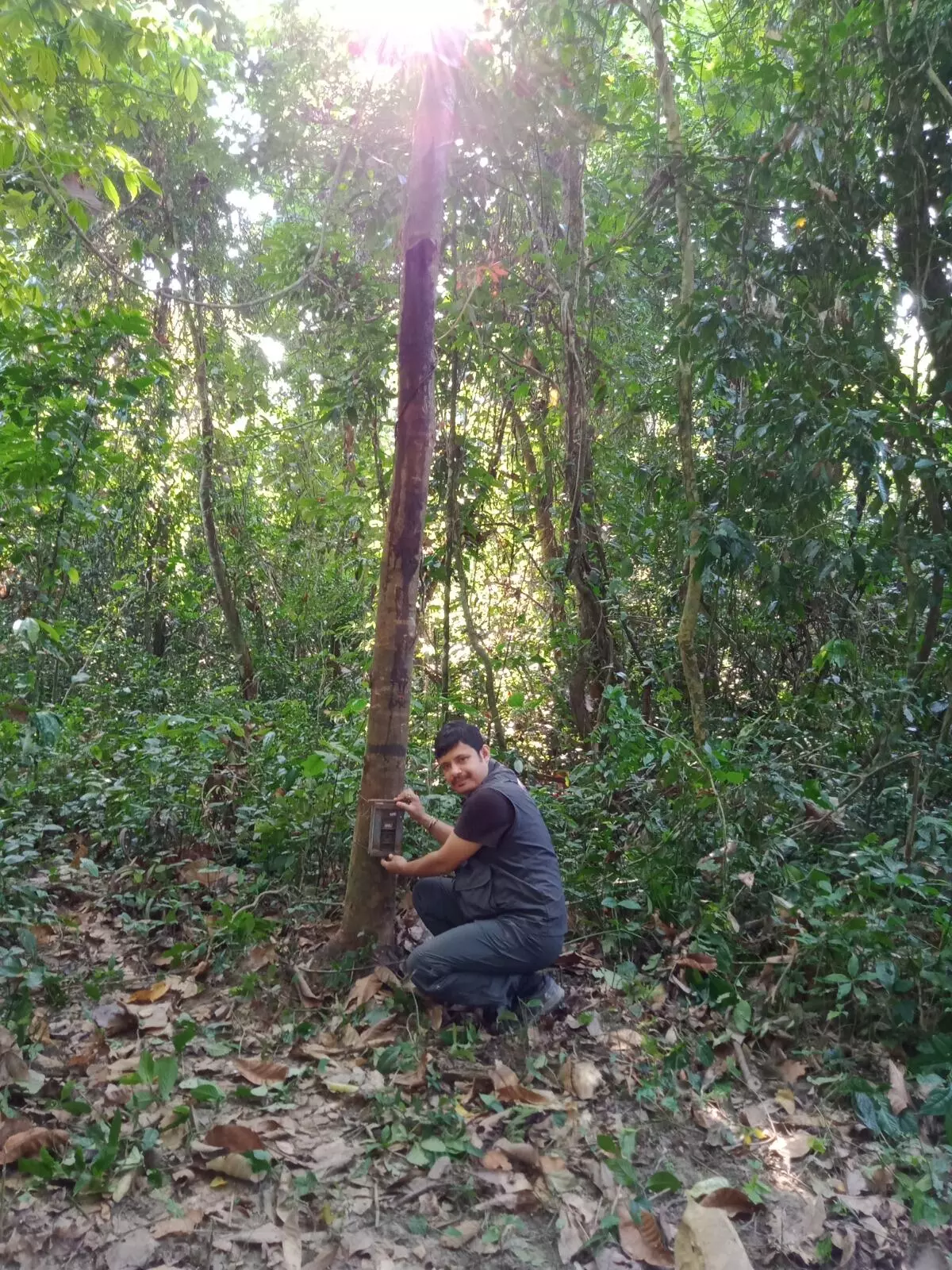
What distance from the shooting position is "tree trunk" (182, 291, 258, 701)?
28.0 ft

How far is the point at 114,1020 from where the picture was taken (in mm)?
3301

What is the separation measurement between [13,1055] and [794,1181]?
2444 mm

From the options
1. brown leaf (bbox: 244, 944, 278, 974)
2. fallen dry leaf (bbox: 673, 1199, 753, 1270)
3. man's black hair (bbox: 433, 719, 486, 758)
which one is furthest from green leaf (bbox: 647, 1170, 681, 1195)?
brown leaf (bbox: 244, 944, 278, 974)

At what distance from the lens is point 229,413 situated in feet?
29.3

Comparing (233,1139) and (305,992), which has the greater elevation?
(305,992)

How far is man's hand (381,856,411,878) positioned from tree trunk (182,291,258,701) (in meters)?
5.00

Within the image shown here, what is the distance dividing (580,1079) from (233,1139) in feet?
3.89

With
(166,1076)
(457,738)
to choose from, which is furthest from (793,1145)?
(166,1076)

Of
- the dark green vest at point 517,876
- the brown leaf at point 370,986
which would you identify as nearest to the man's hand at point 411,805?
the dark green vest at point 517,876

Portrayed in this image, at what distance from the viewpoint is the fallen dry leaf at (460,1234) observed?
2383 mm

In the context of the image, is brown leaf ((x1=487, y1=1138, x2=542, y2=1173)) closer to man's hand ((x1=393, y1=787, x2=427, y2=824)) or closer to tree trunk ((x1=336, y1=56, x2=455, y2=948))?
tree trunk ((x1=336, y1=56, x2=455, y2=948))

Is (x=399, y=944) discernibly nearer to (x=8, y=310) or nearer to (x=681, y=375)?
(x=681, y=375)

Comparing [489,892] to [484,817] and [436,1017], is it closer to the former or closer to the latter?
[484,817]

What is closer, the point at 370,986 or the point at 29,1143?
the point at 29,1143
